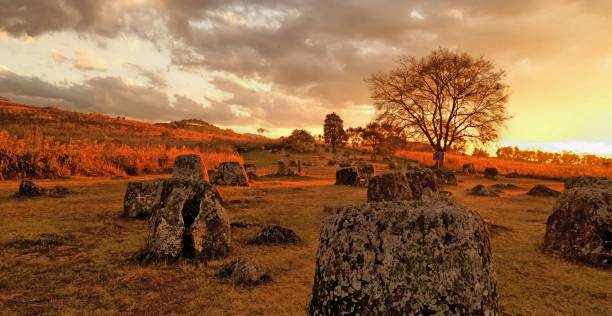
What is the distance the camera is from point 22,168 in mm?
18953

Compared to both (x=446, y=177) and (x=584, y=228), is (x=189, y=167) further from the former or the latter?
(x=446, y=177)

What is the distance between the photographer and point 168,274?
21.1 feet

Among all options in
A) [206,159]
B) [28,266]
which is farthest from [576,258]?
[206,159]

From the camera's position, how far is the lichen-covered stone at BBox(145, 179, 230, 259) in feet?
23.1

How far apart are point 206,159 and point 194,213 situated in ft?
72.8

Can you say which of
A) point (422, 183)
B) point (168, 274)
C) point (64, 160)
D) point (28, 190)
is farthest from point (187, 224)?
point (64, 160)

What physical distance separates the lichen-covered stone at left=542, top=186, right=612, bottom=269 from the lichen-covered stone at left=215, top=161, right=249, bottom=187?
558 inches

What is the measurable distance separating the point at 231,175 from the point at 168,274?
13430mm

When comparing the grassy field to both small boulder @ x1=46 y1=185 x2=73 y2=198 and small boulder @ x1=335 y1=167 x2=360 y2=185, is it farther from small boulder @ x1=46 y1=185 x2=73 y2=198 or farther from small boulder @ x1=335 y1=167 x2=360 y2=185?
small boulder @ x1=335 y1=167 x2=360 y2=185

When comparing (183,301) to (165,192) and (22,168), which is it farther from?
(22,168)

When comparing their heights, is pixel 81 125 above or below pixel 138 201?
above

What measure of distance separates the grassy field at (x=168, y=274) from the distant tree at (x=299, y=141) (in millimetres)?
50477

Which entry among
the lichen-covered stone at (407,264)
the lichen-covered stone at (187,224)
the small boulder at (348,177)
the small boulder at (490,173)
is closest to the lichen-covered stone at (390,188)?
the lichen-covered stone at (187,224)

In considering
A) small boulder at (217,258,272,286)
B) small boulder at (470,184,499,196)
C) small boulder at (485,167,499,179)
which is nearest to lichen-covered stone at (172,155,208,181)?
small boulder at (217,258,272,286)
